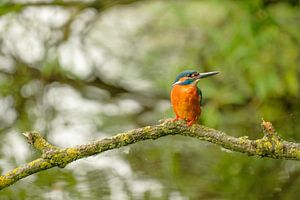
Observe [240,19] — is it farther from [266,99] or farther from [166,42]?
[166,42]

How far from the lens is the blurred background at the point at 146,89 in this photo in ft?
11.0

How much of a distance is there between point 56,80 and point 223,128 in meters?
1.02

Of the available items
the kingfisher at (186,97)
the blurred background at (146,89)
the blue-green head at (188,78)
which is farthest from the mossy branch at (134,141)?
the blurred background at (146,89)

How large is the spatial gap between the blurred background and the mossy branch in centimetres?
117

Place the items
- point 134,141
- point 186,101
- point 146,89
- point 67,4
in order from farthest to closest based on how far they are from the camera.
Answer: point 146,89 < point 67,4 < point 186,101 < point 134,141

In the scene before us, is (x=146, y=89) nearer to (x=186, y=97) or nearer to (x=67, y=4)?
(x=67, y=4)

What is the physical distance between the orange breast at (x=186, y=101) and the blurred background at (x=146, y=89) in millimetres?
971

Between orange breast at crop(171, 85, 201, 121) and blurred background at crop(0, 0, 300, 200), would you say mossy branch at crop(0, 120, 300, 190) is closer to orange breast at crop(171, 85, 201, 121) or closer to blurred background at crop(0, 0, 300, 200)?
orange breast at crop(171, 85, 201, 121)

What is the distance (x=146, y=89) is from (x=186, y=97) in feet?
7.91

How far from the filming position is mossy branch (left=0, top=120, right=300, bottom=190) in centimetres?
183

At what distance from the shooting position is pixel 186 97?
210 centimetres

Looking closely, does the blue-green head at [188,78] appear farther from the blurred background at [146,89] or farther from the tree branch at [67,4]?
the tree branch at [67,4]

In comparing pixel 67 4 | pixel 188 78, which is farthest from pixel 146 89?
pixel 188 78

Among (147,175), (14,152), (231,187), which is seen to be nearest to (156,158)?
(147,175)
